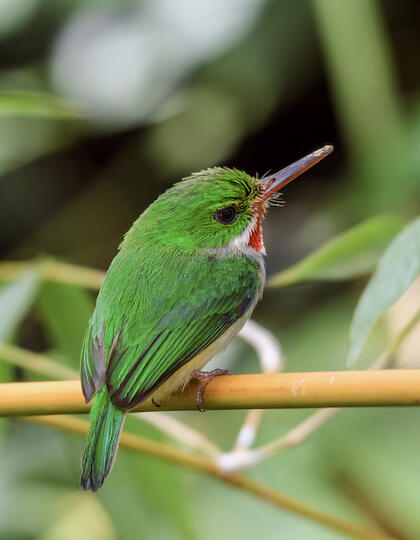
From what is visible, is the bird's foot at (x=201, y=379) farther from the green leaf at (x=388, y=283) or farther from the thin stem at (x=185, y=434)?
the green leaf at (x=388, y=283)

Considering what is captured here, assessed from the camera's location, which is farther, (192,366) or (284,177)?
(284,177)

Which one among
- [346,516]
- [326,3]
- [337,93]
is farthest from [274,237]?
[346,516]

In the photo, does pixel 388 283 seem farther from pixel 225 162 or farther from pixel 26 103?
pixel 225 162

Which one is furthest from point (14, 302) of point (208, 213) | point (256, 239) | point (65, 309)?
point (256, 239)

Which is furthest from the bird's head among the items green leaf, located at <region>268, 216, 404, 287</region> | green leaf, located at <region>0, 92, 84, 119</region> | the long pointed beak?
green leaf, located at <region>0, 92, 84, 119</region>

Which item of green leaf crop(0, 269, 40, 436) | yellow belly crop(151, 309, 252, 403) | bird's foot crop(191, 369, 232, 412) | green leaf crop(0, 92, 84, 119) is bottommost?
yellow belly crop(151, 309, 252, 403)

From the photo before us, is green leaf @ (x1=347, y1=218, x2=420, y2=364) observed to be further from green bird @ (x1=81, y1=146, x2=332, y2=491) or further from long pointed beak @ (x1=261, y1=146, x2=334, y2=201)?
long pointed beak @ (x1=261, y1=146, x2=334, y2=201)

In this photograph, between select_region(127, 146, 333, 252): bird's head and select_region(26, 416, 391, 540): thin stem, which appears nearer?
select_region(26, 416, 391, 540): thin stem
